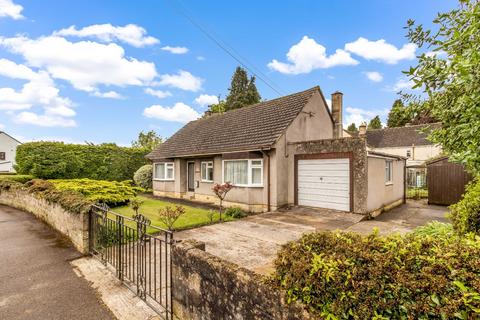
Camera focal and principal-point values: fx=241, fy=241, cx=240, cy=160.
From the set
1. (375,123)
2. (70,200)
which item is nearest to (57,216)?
(70,200)

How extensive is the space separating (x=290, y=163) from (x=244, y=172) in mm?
2498

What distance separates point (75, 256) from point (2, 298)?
197 centimetres

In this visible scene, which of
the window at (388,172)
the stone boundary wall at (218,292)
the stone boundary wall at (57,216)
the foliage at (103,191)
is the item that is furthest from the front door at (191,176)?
the stone boundary wall at (218,292)

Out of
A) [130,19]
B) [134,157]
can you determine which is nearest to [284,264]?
[130,19]

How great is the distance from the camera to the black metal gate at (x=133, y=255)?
13.8 feet

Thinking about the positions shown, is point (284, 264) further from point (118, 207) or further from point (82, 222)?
point (118, 207)

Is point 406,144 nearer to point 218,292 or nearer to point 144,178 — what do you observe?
point 144,178

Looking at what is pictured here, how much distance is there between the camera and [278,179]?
12.1 meters

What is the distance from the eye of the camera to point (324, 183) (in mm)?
11586

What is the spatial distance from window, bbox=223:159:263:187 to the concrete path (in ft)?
26.4

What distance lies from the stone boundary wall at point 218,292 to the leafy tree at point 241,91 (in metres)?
40.7

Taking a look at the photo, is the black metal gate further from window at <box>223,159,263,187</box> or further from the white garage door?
the white garage door

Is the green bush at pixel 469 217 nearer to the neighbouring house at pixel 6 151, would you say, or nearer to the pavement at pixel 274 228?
the pavement at pixel 274 228

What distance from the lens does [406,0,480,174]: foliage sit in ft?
9.01
